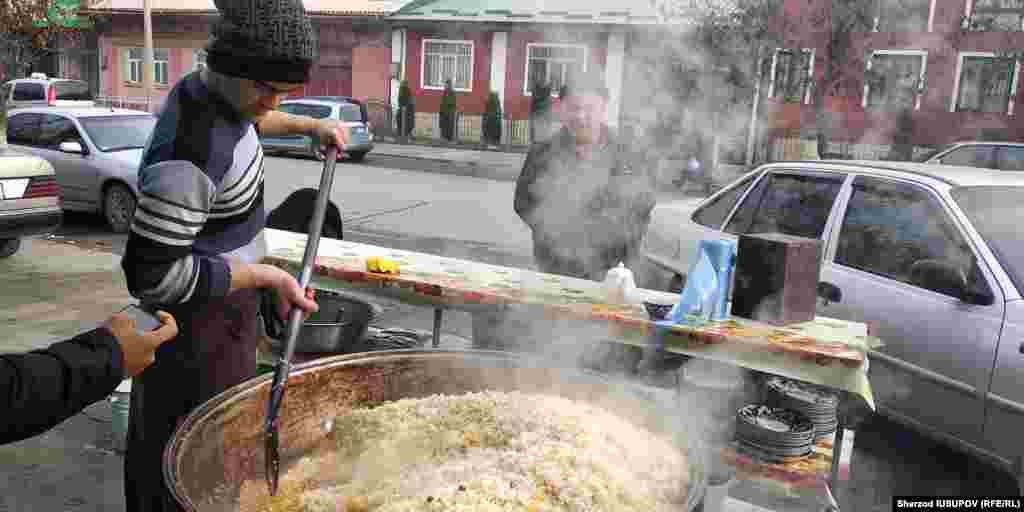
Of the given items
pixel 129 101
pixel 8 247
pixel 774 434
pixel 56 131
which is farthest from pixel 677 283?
pixel 129 101

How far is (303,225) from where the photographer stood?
4.67 m

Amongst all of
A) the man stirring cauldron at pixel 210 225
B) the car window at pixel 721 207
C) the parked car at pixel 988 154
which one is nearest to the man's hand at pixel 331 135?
the man stirring cauldron at pixel 210 225

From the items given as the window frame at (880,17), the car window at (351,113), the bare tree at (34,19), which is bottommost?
the car window at (351,113)

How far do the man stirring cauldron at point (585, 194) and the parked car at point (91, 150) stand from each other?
6710 millimetres

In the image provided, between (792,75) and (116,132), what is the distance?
28.3ft

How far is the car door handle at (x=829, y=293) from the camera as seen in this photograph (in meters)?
4.11

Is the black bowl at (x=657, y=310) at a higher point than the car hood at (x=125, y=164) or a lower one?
higher

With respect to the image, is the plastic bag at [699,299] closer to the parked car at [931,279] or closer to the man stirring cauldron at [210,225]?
the parked car at [931,279]

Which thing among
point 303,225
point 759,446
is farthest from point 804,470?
point 303,225

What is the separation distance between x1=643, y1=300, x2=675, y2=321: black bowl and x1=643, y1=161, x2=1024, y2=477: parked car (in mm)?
1328

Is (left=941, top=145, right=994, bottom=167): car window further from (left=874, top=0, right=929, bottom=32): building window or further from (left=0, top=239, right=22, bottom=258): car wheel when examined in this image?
(left=0, top=239, right=22, bottom=258): car wheel

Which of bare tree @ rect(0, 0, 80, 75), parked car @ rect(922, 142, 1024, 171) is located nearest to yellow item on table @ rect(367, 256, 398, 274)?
parked car @ rect(922, 142, 1024, 171)

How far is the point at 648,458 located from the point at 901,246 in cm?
270

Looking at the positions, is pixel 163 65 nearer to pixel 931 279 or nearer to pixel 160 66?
pixel 160 66
